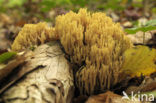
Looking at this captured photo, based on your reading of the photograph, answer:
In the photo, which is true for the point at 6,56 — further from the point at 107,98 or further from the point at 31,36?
the point at 107,98

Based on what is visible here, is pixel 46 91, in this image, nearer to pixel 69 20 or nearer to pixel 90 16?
pixel 69 20

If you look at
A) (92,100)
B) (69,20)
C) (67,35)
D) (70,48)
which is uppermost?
(69,20)

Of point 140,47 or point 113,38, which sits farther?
point 113,38

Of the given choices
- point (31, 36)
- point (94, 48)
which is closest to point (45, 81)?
point (94, 48)

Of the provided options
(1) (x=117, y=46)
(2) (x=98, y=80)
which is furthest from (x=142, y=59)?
(2) (x=98, y=80)

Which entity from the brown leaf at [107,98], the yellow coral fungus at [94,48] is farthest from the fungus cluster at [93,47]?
the brown leaf at [107,98]
